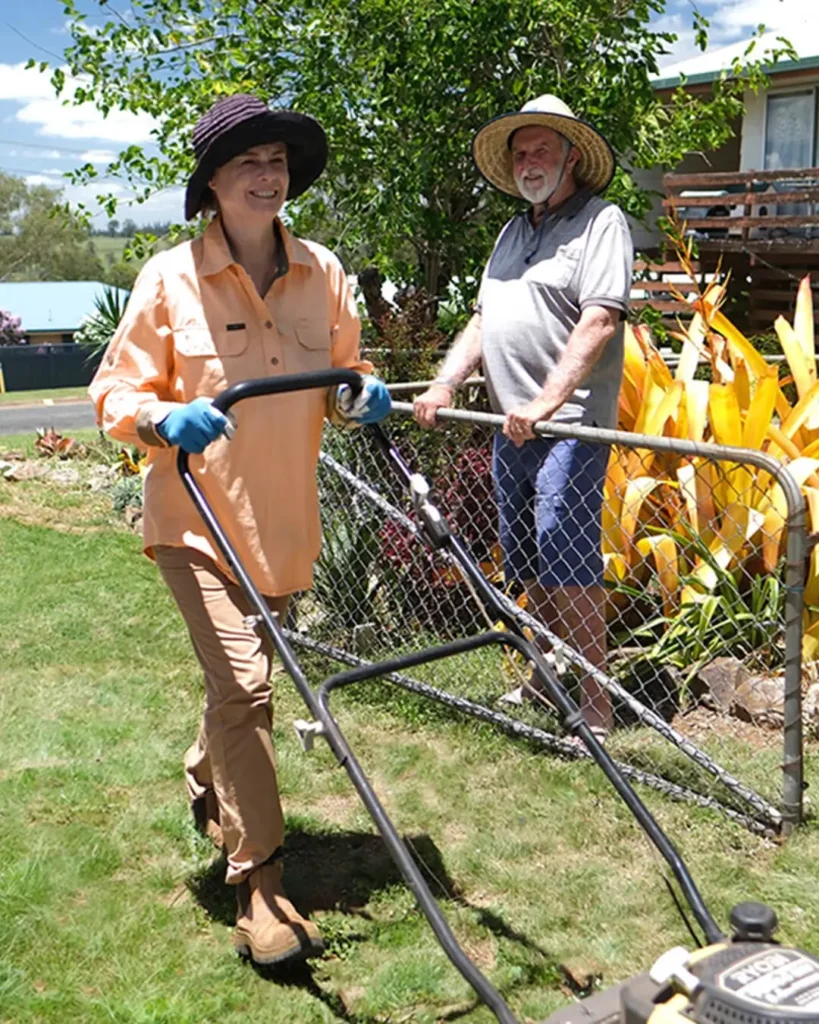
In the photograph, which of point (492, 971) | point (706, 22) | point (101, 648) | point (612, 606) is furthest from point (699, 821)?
point (706, 22)

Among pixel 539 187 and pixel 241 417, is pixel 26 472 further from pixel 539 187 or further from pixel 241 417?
pixel 241 417

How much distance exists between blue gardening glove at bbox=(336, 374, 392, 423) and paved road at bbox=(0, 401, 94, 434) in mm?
19857

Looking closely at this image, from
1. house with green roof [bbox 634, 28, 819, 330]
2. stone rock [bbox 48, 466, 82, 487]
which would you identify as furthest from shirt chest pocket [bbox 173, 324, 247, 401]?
house with green roof [bbox 634, 28, 819, 330]

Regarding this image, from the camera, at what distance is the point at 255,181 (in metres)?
3.21

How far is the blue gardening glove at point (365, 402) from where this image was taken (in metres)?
3.33

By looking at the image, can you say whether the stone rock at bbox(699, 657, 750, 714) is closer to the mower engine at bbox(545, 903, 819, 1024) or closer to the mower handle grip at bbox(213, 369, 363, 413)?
the mower handle grip at bbox(213, 369, 363, 413)

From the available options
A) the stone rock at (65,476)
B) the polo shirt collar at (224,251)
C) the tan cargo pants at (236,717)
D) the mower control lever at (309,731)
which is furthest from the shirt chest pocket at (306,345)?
the stone rock at (65,476)

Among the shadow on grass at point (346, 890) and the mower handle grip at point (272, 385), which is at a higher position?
the mower handle grip at point (272, 385)

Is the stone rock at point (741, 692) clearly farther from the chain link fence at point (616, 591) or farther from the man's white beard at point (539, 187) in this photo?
the man's white beard at point (539, 187)

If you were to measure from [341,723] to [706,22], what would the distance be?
516 cm

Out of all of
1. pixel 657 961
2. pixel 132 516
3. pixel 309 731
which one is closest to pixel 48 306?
pixel 132 516

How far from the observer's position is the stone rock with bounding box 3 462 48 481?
35.4ft

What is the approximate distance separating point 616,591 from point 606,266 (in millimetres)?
1375

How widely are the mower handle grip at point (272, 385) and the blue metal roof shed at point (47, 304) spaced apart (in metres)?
71.0
